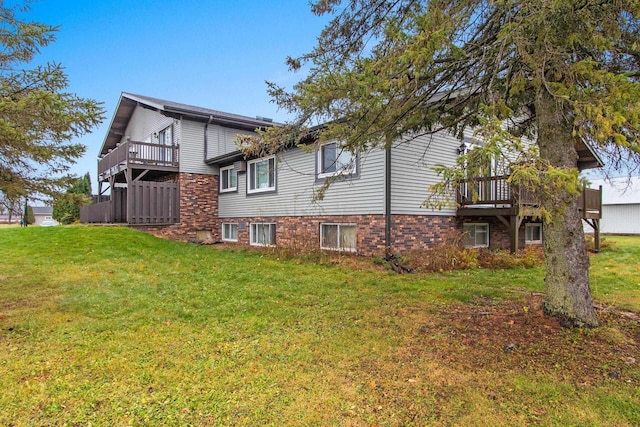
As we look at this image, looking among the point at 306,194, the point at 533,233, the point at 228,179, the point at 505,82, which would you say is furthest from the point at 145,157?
the point at 533,233

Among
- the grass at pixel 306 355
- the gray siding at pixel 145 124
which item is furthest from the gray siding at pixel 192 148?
the grass at pixel 306 355

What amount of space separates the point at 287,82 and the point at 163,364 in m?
3.97

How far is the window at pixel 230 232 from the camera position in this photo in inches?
639

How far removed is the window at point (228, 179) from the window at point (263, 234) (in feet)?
7.14

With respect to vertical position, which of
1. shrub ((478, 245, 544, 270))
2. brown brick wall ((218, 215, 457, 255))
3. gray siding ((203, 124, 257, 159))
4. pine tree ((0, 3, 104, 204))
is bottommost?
shrub ((478, 245, 544, 270))

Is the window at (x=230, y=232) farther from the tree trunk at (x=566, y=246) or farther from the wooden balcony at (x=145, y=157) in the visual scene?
the tree trunk at (x=566, y=246)

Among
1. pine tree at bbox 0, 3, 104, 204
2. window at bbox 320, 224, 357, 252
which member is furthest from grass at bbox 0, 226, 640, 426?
window at bbox 320, 224, 357, 252

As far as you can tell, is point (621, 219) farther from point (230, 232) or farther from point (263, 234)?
point (230, 232)

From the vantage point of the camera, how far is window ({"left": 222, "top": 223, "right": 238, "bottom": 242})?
16.2 meters

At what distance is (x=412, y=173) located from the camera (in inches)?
410

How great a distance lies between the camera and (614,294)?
6.43 metres

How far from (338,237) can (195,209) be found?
8033 millimetres

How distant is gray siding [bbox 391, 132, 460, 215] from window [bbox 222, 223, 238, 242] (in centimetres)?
843

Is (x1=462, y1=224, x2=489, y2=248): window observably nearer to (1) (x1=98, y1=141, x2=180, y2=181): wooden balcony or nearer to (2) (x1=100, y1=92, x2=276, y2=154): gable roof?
(2) (x1=100, y1=92, x2=276, y2=154): gable roof
